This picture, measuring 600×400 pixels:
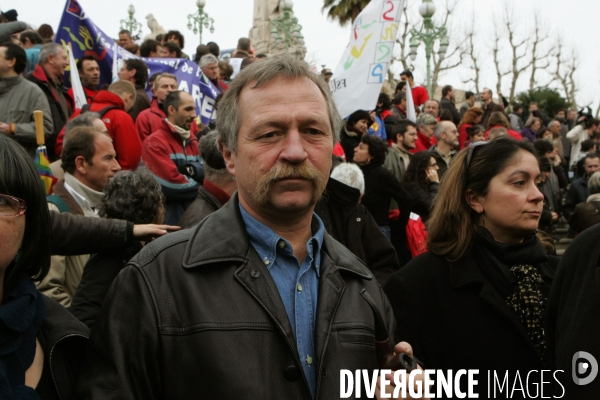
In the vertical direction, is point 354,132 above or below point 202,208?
above

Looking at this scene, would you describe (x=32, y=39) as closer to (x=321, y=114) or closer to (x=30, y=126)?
(x=30, y=126)

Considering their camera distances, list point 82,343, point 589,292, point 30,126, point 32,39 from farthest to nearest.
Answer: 1. point 32,39
2. point 30,126
3. point 589,292
4. point 82,343

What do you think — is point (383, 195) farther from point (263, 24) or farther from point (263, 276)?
point (263, 24)

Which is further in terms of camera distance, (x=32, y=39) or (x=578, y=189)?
(x=578, y=189)

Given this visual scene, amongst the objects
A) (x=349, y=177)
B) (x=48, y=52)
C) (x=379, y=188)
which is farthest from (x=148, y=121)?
(x=349, y=177)

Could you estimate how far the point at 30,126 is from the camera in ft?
20.5

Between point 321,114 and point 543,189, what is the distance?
28.7 feet

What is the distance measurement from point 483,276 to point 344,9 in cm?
3455

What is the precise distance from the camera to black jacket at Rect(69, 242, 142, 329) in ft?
10.6

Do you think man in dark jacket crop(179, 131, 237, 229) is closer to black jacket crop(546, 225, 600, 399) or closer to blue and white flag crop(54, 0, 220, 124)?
black jacket crop(546, 225, 600, 399)

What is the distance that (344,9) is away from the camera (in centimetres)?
3628

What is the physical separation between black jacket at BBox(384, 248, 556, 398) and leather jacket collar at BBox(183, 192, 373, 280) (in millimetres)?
1068

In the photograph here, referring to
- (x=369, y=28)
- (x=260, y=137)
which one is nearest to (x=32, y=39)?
(x=369, y=28)

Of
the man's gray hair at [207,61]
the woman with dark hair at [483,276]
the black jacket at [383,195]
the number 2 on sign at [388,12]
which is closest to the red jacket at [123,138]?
the black jacket at [383,195]
